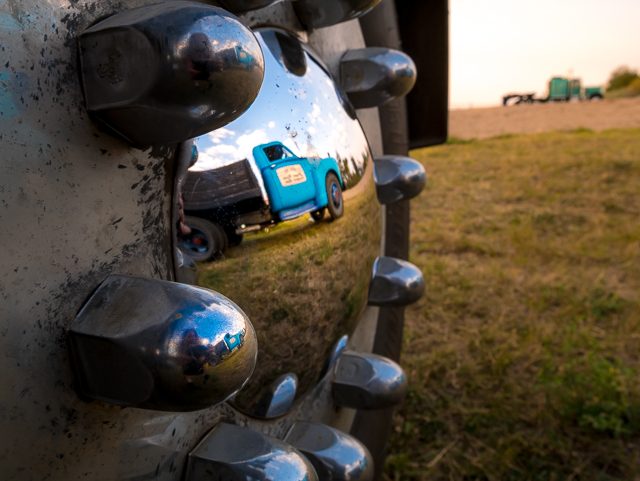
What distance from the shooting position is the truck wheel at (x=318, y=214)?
0.45 meters

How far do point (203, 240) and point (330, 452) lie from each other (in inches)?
11.1

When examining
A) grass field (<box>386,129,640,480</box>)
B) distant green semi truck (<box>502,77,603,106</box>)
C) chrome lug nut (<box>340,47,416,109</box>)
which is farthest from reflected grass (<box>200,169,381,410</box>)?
distant green semi truck (<box>502,77,603,106</box>)

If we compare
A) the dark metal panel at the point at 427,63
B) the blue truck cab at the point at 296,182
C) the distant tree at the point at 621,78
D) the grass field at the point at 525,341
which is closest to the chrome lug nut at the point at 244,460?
the blue truck cab at the point at 296,182

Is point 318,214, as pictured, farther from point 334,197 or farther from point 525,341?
point 525,341

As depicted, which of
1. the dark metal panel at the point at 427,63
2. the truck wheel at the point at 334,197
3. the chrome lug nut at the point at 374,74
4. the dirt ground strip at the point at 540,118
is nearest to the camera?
the truck wheel at the point at 334,197

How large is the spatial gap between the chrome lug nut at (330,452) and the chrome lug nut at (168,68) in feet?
1.20

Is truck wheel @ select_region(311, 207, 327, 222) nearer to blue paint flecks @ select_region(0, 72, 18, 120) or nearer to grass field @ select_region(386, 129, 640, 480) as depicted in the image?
blue paint flecks @ select_region(0, 72, 18, 120)

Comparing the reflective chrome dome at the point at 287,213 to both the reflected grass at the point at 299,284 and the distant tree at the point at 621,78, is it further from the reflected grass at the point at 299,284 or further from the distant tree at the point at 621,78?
the distant tree at the point at 621,78

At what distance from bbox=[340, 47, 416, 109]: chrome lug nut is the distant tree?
27417mm

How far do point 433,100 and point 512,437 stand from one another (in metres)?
0.79

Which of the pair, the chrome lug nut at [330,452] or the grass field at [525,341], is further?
the grass field at [525,341]

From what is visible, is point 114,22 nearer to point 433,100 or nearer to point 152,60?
point 152,60

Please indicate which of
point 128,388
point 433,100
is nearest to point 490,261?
point 433,100

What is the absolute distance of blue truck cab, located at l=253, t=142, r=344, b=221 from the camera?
1.32 ft
